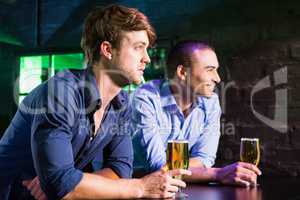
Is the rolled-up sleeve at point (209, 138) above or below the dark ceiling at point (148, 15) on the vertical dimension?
below

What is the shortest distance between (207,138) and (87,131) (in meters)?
0.91

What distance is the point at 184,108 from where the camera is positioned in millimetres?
2107

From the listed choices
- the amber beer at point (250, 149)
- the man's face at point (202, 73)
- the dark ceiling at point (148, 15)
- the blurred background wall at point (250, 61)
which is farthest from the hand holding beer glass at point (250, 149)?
the dark ceiling at point (148, 15)

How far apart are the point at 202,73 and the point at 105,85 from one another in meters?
0.83

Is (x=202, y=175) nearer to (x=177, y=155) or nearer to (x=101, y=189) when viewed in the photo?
(x=177, y=155)

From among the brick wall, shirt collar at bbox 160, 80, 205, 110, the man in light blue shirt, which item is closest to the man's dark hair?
the man in light blue shirt

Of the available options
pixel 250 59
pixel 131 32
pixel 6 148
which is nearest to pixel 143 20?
pixel 131 32

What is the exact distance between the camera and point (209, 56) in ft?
6.90

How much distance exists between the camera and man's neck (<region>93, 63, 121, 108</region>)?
136 centimetres

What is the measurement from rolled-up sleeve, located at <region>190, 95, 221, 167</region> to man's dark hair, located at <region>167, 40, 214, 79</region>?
0.77 ft

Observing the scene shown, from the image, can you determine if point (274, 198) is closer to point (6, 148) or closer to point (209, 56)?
point (6, 148)

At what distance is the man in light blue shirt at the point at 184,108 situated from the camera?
188cm

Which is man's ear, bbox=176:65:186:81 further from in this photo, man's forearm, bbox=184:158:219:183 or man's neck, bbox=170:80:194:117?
man's forearm, bbox=184:158:219:183

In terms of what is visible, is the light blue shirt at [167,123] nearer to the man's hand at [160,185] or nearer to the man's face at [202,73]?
the man's face at [202,73]
